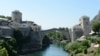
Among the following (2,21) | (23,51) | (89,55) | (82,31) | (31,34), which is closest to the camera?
(89,55)

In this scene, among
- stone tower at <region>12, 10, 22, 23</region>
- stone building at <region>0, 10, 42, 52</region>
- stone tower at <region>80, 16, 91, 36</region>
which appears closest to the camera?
stone building at <region>0, 10, 42, 52</region>

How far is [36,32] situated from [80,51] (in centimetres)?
3074

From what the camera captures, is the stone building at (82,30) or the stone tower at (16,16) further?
the stone building at (82,30)

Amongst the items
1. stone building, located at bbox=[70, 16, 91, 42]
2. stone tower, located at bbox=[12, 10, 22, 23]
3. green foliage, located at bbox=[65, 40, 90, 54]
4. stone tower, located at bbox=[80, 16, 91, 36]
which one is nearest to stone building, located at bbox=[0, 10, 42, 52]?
stone tower, located at bbox=[12, 10, 22, 23]

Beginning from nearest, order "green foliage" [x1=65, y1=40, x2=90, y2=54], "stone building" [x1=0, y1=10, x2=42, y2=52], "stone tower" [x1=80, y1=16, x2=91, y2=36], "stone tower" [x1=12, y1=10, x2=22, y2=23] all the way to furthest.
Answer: "green foliage" [x1=65, y1=40, x2=90, y2=54]
"stone building" [x1=0, y1=10, x2=42, y2=52]
"stone tower" [x1=12, y1=10, x2=22, y2=23]
"stone tower" [x1=80, y1=16, x2=91, y2=36]

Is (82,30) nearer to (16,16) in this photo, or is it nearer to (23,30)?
(16,16)

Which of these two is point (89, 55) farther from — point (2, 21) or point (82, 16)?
point (82, 16)

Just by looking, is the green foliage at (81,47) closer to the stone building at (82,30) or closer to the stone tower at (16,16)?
the stone tower at (16,16)

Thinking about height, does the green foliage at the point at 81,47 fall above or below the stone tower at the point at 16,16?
below

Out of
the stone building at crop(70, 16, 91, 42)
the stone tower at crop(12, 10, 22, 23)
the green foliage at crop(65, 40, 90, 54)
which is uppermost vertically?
the stone tower at crop(12, 10, 22, 23)

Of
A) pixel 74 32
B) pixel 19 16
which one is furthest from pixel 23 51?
pixel 74 32

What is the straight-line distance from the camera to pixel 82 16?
7156 cm

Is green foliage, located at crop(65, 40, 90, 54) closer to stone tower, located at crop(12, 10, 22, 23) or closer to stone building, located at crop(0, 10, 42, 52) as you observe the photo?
stone building, located at crop(0, 10, 42, 52)

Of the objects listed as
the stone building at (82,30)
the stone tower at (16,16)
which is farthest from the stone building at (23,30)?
the stone building at (82,30)
